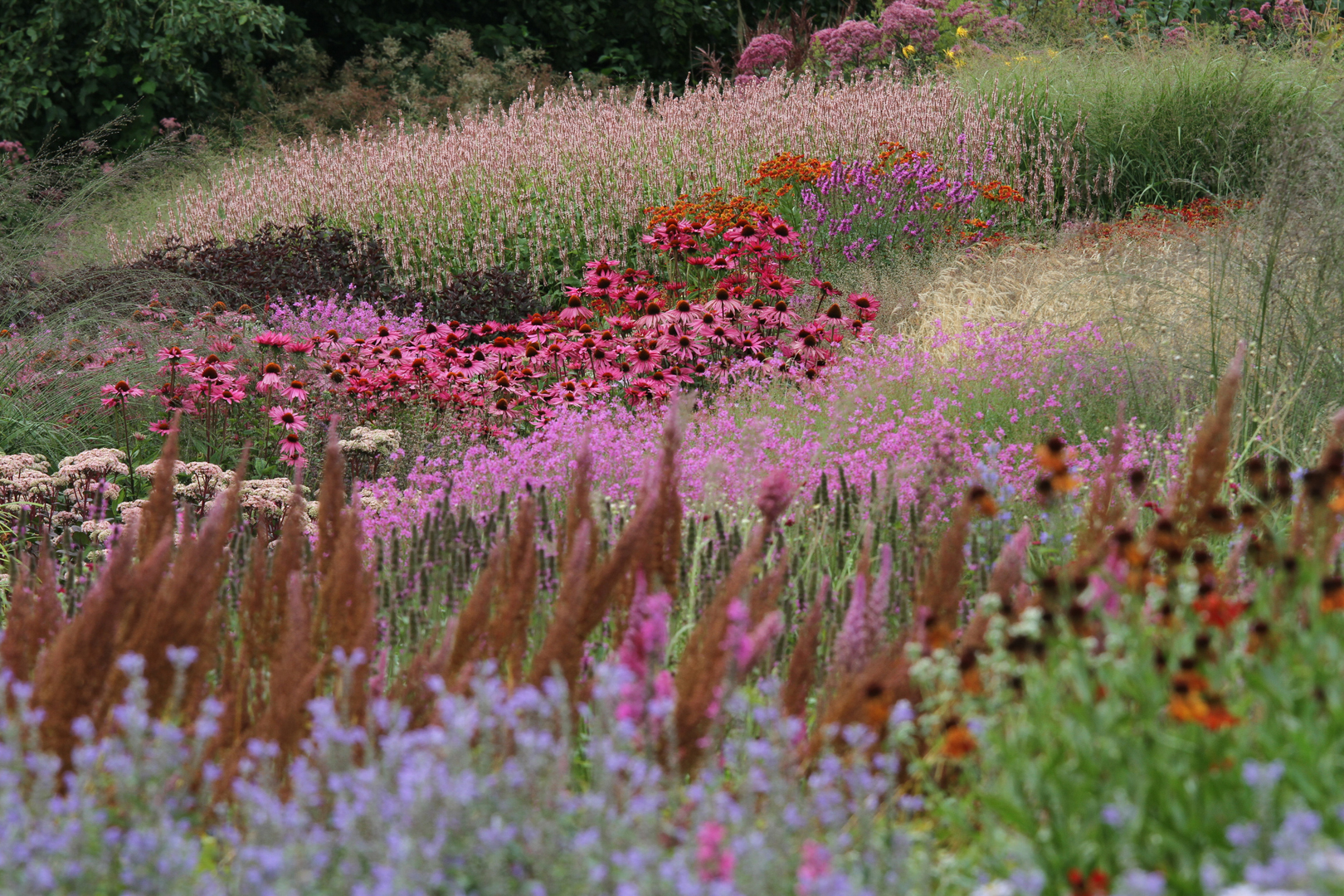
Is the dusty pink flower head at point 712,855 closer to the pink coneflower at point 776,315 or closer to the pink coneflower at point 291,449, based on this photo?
the pink coneflower at point 291,449

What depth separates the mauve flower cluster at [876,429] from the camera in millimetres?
4129

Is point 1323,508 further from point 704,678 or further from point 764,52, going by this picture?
point 764,52

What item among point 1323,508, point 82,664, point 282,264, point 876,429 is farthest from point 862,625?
point 282,264

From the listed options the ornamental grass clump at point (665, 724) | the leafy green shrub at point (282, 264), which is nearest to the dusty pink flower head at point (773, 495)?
the ornamental grass clump at point (665, 724)

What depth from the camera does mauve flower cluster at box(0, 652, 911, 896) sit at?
4.79ft

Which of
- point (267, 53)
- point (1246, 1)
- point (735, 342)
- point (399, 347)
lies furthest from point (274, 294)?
point (1246, 1)

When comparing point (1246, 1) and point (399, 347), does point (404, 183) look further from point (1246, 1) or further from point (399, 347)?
point (1246, 1)

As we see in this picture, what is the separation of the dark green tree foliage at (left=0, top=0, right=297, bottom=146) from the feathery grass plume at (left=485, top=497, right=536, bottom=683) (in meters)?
14.1

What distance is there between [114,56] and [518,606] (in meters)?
16.3

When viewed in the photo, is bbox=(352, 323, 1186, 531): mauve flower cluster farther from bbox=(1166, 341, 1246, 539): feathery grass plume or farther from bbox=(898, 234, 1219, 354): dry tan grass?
bbox=(1166, 341, 1246, 539): feathery grass plume

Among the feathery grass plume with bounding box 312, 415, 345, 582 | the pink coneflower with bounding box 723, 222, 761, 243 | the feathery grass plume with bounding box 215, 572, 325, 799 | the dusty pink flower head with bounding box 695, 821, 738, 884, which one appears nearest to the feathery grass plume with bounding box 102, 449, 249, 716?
the feathery grass plume with bounding box 215, 572, 325, 799

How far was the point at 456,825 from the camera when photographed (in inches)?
60.0

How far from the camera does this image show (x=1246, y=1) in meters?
17.7

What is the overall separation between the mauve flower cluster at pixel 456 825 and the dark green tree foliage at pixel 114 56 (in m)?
14.6
